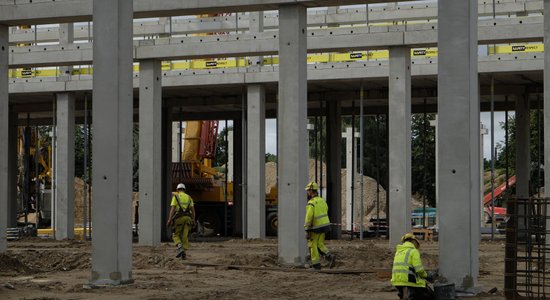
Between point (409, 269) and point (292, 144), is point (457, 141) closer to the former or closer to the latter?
point (409, 269)

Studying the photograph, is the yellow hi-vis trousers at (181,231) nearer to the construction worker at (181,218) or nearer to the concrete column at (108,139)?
the construction worker at (181,218)

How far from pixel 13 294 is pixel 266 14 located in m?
20.5

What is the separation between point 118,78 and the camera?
14.3 metres

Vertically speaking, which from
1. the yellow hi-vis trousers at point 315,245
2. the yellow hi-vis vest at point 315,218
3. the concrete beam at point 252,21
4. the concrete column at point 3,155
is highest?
the concrete beam at point 252,21

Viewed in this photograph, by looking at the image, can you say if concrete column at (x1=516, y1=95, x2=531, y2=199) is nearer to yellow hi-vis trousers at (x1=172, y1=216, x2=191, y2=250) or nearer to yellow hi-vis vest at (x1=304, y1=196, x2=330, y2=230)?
yellow hi-vis trousers at (x1=172, y1=216, x2=191, y2=250)

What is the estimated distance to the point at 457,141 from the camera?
1323 cm

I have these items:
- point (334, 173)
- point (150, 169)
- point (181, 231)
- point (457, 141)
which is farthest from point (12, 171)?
point (457, 141)

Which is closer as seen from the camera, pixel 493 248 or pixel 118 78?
pixel 118 78

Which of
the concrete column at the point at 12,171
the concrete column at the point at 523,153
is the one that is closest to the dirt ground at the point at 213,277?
the concrete column at the point at 523,153

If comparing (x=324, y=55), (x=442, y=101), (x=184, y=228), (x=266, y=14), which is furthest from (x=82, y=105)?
(x=442, y=101)

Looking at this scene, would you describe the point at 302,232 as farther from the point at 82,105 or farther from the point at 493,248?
the point at 82,105

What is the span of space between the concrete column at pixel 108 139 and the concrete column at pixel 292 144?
15.6 feet

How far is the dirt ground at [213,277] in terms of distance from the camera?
1400 cm

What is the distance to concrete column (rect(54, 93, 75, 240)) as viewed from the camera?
100ft
